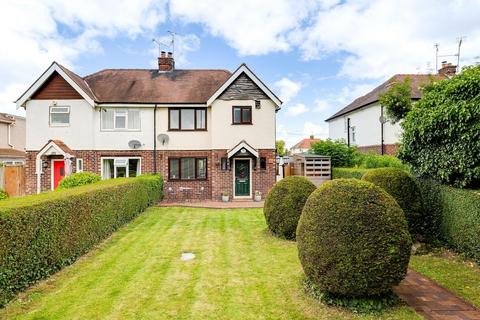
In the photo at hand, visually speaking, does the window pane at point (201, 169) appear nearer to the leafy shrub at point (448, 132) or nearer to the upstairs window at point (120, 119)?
the upstairs window at point (120, 119)

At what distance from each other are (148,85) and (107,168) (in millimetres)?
6163

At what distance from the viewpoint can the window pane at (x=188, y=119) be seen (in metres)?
19.7

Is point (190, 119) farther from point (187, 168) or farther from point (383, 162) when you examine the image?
point (383, 162)

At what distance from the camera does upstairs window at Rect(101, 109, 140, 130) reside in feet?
63.4

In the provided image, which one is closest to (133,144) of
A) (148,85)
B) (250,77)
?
(148,85)

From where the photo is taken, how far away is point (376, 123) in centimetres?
2392

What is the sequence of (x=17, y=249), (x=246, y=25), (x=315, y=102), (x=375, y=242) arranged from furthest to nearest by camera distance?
(x=315, y=102)
(x=246, y=25)
(x=17, y=249)
(x=375, y=242)

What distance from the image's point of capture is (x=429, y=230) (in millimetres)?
9297

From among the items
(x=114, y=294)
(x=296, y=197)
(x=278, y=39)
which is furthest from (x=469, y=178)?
(x=278, y=39)

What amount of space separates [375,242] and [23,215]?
21.4ft

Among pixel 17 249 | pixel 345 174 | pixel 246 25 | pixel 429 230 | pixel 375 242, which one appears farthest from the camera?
pixel 345 174

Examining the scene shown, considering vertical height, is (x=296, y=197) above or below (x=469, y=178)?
below

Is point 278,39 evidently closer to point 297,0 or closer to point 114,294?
point 297,0

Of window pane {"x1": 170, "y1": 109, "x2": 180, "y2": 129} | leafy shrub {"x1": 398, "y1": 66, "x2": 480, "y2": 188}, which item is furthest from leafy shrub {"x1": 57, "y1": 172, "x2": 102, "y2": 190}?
leafy shrub {"x1": 398, "y1": 66, "x2": 480, "y2": 188}
